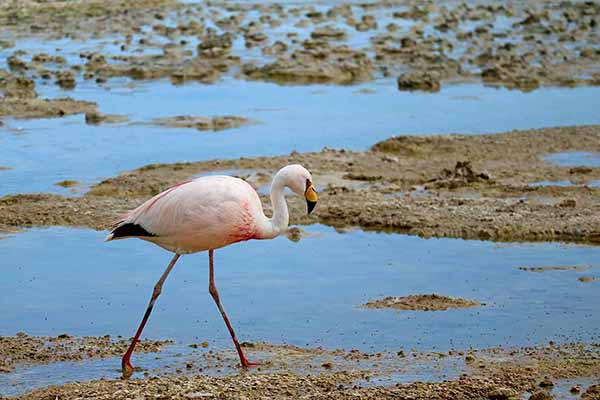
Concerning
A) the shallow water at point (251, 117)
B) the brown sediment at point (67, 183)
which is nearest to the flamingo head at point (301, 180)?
the shallow water at point (251, 117)

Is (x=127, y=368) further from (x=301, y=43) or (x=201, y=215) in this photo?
(x=301, y=43)

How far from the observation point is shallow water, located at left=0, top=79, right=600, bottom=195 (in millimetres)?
14761

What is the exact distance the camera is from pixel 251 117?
57.1 ft

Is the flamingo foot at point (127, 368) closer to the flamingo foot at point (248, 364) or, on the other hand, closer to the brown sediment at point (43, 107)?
the flamingo foot at point (248, 364)

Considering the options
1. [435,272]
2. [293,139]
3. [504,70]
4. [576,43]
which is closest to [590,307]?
[435,272]

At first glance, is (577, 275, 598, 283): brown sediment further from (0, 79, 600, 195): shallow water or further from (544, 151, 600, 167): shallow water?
(0, 79, 600, 195): shallow water

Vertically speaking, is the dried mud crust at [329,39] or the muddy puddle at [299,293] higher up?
the dried mud crust at [329,39]

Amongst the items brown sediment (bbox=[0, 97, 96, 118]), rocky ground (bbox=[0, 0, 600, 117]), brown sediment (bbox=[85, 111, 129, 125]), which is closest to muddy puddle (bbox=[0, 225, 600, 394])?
brown sediment (bbox=[85, 111, 129, 125])

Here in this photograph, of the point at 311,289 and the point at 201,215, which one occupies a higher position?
the point at 201,215

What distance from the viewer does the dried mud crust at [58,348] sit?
821 cm

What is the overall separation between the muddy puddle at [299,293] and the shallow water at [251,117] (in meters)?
2.64

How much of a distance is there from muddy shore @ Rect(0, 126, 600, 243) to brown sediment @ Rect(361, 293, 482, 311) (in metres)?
1.96

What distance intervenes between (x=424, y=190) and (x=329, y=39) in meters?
12.7

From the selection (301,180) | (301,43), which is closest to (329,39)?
(301,43)
